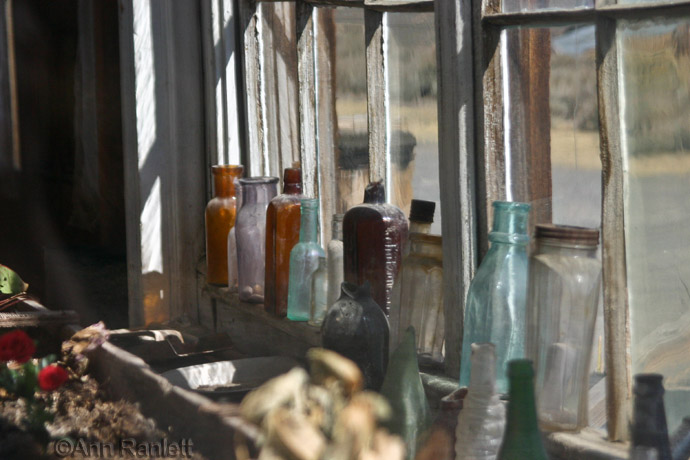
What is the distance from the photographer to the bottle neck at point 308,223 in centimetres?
181

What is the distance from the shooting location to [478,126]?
1.45 meters

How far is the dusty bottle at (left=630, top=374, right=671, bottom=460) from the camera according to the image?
1009mm

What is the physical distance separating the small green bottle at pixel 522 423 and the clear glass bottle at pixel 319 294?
0.81m

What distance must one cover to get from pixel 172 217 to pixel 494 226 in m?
1.31

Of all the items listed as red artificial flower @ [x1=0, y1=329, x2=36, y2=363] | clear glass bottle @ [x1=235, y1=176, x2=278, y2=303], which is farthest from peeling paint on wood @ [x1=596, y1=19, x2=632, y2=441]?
red artificial flower @ [x1=0, y1=329, x2=36, y2=363]

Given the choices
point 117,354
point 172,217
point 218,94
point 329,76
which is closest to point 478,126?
point 329,76

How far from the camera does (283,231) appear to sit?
76.2 inches

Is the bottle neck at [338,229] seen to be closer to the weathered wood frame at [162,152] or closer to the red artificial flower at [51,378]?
the red artificial flower at [51,378]

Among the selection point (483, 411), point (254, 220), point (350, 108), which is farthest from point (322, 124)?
point (483, 411)

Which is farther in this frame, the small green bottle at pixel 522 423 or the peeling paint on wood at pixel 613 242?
Answer: the peeling paint on wood at pixel 613 242

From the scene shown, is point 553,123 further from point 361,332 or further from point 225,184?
point 225,184

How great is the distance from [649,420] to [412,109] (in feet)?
3.00

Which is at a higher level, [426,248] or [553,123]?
[553,123]

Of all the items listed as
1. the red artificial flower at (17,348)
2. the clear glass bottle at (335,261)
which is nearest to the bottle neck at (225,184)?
the clear glass bottle at (335,261)
